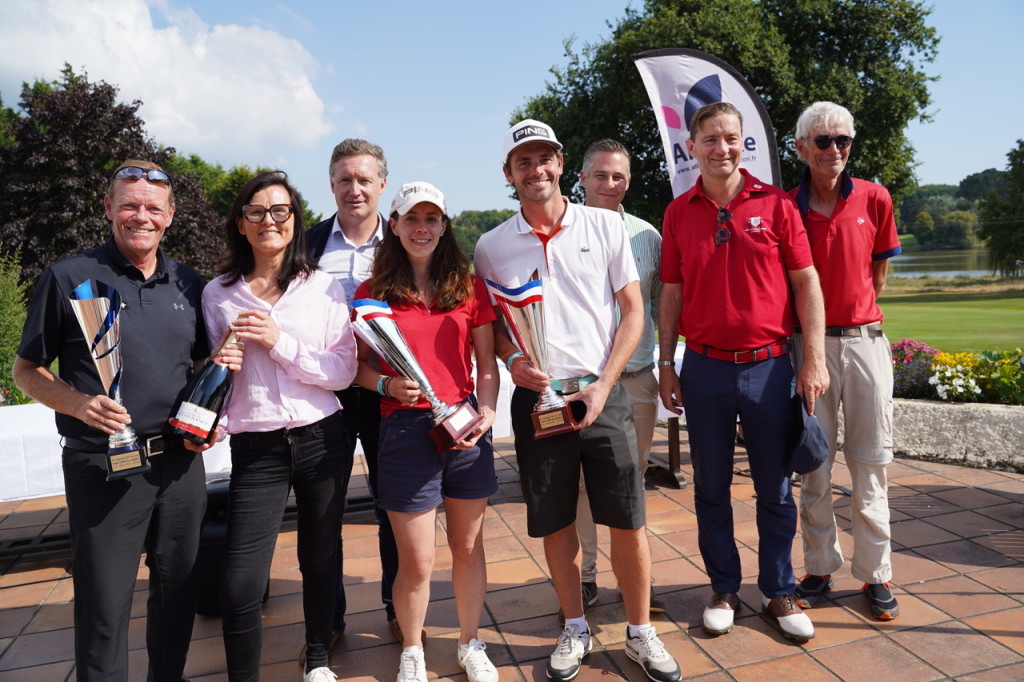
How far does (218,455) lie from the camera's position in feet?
16.9

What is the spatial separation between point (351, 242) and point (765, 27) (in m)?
23.7

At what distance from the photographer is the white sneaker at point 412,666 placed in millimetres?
2699

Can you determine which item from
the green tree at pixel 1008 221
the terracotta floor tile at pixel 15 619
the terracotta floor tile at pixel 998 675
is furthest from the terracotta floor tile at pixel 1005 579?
the green tree at pixel 1008 221

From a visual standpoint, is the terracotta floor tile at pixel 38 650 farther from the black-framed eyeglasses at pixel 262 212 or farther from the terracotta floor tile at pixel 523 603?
the black-framed eyeglasses at pixel 262 212

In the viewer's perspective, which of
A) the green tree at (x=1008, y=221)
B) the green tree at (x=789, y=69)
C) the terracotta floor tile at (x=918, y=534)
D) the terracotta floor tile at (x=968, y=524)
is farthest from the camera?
the green tree at (x=1008, y=221)

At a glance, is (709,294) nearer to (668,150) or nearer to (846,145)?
(846,145)

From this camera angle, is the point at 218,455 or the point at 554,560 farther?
the point at 218,455

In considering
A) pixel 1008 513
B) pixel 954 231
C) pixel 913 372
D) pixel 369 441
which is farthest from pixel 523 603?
pixel 954 231

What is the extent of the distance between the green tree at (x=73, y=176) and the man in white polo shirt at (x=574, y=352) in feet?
76.3

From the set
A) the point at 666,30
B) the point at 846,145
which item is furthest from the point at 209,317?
the point at 666,30

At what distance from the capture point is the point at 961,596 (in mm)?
3262

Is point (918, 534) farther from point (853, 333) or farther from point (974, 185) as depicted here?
point (974, 185)

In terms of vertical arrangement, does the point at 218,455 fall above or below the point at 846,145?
below

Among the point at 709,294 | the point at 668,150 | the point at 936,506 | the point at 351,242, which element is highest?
the point at 668,150
